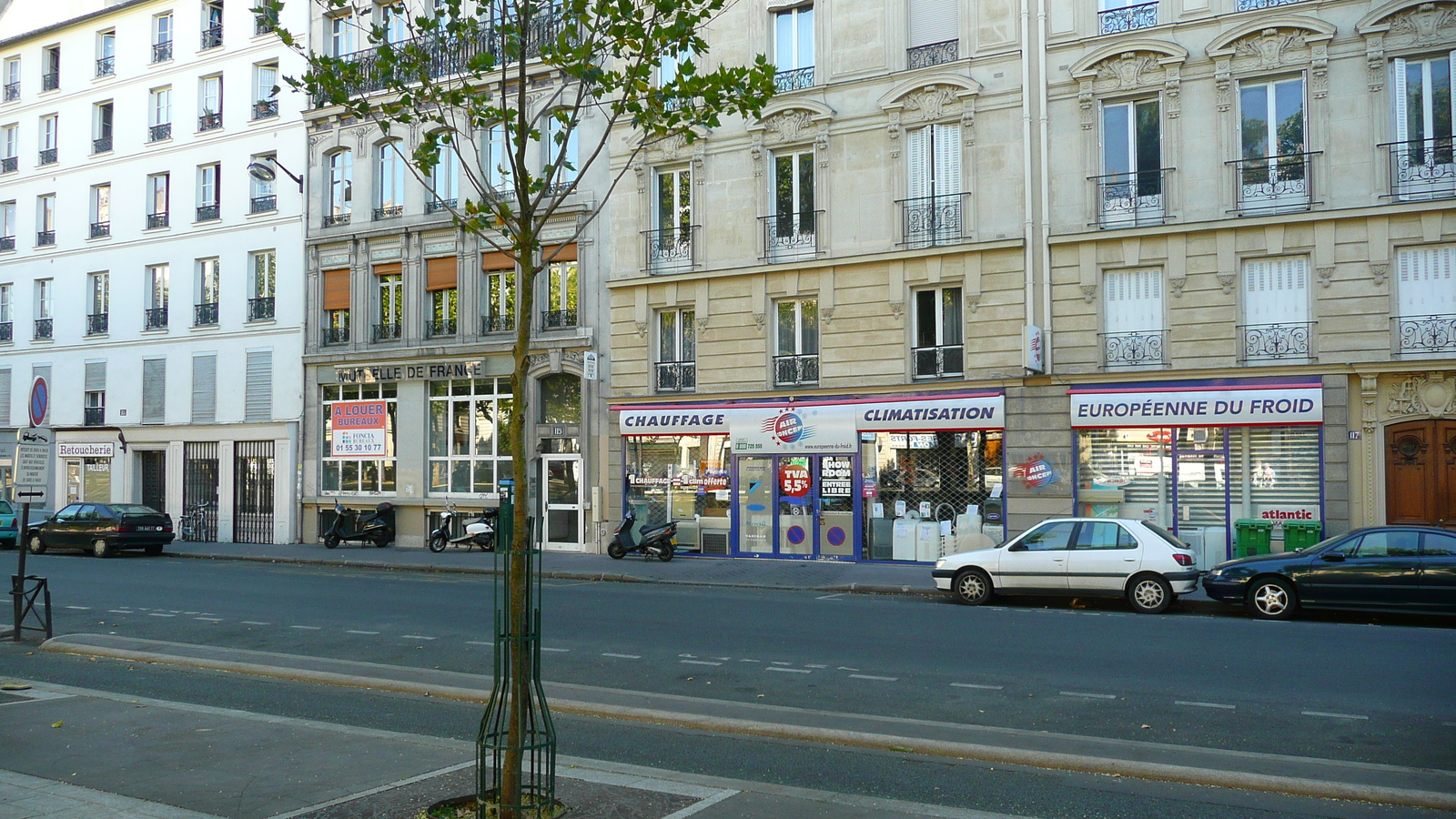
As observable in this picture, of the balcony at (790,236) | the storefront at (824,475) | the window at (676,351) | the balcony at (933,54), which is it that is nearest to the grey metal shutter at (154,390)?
the storefront at (824,475)

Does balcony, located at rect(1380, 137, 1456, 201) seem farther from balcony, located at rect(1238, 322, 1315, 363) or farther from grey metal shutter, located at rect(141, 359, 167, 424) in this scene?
grey metal shutter, located at rect(141, 359, 167, 424)

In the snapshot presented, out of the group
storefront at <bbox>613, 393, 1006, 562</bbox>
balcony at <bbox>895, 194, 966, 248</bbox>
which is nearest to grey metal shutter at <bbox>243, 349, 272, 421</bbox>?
storefront at <bbox>613, 393, 1006, 562</bbox>

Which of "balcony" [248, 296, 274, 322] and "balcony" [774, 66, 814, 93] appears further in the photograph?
"balcony" [248, 296, 274, 322]

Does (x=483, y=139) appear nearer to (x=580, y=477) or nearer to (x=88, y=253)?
(x=580, y=477)

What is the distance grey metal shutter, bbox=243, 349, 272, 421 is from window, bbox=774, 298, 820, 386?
52.0 feet

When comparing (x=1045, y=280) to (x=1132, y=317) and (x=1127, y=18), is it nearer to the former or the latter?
(x=1132, y=317)

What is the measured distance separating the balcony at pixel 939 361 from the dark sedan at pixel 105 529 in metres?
19.6

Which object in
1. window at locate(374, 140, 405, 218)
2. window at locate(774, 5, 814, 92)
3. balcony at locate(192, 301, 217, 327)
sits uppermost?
window at locate(774, 5, 814, 92)

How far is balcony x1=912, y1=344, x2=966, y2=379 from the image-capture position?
73.1 feet

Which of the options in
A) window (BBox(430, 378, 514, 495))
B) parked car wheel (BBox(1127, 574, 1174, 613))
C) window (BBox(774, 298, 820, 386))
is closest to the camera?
parked car wheel (BBox(1127, 574, 1174, 613))

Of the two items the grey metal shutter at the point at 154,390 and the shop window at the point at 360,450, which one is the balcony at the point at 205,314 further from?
the shop window at the point at 360,450

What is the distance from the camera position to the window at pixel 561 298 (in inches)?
1057

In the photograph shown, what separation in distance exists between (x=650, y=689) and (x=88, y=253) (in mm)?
33131

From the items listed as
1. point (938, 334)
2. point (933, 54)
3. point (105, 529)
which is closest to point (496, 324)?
point (105, 529)
